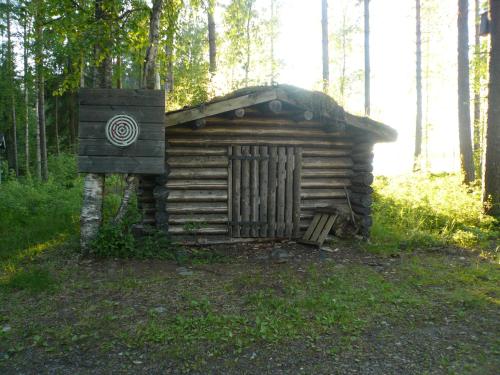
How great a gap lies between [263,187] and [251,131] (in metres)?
1.23

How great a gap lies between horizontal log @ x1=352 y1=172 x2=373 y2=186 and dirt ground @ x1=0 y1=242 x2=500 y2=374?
2.04m

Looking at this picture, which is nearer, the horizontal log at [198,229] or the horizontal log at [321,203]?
the horizontal log at [198,229]

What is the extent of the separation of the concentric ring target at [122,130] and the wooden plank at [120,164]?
31cm

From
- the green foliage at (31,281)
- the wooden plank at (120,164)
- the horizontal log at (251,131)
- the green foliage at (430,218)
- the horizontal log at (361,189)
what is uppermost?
the horizontal log at (251,131)

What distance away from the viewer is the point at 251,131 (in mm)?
8078

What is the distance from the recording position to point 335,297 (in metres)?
5.28

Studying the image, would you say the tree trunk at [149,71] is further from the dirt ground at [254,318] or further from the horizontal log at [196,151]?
the dirt ground at [254,318]

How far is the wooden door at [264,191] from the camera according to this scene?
26.3 feet

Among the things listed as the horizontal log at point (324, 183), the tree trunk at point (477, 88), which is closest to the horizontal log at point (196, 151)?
the horizontal log at point (324, 183)

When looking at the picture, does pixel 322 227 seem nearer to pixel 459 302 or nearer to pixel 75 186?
pixel 459 302

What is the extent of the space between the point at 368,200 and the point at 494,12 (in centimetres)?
635

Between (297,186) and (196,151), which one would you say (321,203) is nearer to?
(297,186)

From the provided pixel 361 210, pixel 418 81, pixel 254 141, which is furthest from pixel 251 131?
pixel 418 81

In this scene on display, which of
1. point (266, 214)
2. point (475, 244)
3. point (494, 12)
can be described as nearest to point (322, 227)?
point (266, 214)
